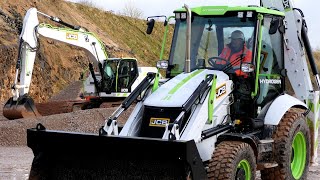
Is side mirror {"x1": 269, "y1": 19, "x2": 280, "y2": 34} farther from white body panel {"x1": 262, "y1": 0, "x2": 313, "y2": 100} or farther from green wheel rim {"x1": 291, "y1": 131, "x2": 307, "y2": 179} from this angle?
green wheel rim {"x1": 291, "y1": 131, "x2": 307, "y2": 179}

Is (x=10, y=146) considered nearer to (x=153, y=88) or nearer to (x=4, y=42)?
(x=153, y=88)

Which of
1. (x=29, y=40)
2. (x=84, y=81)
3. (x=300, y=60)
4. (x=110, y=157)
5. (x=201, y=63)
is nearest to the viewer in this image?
(x=110, y=157)

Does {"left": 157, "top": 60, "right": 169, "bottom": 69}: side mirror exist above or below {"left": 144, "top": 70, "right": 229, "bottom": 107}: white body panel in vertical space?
above

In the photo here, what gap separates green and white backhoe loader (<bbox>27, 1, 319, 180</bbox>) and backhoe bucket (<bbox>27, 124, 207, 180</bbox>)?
12mm

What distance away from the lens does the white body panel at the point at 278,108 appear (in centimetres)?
794

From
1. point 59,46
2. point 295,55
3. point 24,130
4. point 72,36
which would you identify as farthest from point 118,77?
point 295,55

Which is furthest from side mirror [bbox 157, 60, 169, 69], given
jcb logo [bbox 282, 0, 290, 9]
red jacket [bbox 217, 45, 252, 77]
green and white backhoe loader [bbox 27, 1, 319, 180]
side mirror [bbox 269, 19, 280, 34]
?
jcb logo [bbox 282, 0, 290, 9]

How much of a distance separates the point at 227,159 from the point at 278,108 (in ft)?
6.17

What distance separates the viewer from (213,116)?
7.16m

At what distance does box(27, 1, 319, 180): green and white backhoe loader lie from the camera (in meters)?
6.48

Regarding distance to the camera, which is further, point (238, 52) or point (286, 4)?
point (286, 4)

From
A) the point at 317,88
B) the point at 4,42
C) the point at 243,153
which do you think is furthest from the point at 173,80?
the point at 4,42

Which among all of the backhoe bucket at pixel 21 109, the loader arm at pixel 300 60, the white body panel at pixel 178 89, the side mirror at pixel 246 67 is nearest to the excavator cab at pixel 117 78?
the backhoe bucket at pixel 21 109

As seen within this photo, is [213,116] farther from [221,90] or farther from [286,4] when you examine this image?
[286,4]
